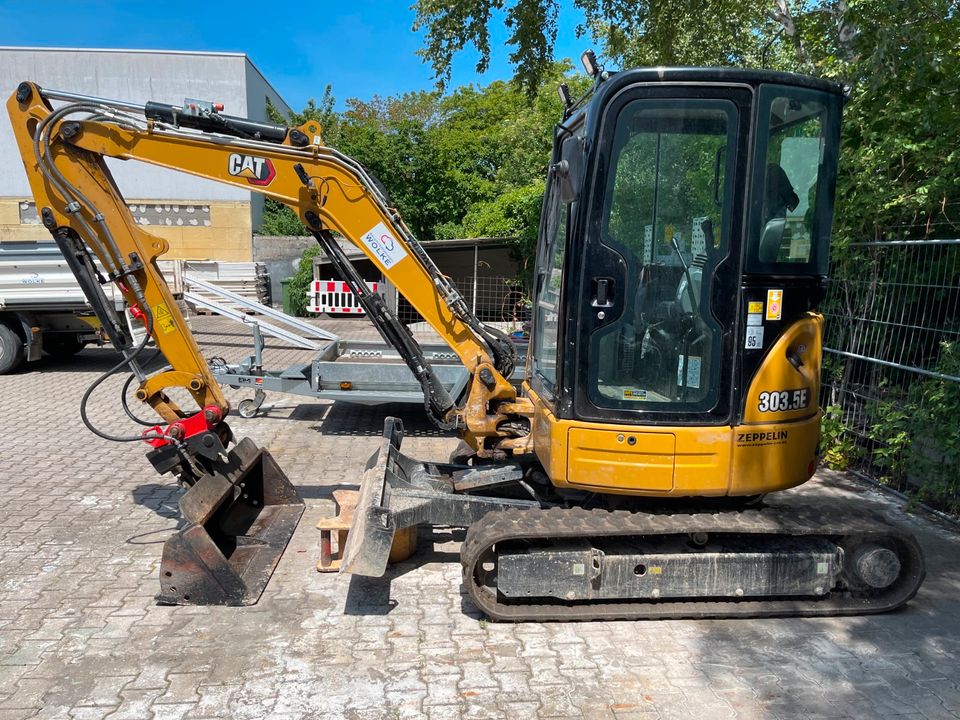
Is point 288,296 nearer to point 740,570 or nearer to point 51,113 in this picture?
point 51,113

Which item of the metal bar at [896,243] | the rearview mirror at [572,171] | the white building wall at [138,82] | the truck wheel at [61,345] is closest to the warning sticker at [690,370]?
A: the rearview mirror at [572,171]

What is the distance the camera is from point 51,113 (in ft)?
14.3

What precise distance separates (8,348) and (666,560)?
1099 cm

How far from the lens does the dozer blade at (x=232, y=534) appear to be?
4.00 metres

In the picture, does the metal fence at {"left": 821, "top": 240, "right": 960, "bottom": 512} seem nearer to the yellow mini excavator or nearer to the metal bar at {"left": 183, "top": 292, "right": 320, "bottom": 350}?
the yellow mini excavator

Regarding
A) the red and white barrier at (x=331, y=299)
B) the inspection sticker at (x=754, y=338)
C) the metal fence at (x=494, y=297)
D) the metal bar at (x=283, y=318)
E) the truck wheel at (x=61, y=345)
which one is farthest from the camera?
the red and white barrier at (x=331, y=299)

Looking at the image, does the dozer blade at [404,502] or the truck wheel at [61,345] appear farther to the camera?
the truck wheel at [61,345]

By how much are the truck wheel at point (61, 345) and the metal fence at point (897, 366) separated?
1126 cm

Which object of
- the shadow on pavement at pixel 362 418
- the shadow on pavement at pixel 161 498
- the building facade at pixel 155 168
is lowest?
the shadow on pavement at pixel 161 498

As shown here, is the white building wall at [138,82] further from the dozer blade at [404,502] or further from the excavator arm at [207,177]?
the dozer blade at [404,502]

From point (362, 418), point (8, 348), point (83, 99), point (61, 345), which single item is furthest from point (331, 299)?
point (83, 99)

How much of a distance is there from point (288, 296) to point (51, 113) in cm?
1598

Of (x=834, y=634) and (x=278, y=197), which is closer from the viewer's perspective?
(x=834, y=634)

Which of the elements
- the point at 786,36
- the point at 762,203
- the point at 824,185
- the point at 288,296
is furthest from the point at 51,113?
the point at 288,296
